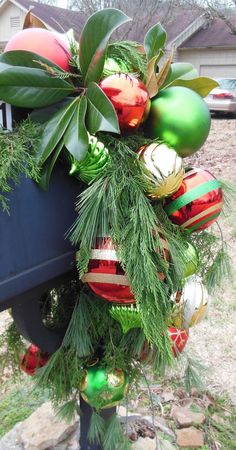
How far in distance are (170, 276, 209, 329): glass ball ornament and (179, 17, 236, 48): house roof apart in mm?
15747

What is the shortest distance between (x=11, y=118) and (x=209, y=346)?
2.08 meters

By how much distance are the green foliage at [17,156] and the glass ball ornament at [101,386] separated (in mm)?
572

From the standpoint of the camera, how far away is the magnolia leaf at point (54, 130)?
0.93 m

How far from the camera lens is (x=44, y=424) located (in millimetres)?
1850

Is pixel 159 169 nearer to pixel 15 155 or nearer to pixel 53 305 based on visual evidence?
pixel 15 155

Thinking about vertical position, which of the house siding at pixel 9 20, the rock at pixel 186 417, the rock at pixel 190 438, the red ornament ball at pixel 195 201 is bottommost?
the house siding at pixel 9 20

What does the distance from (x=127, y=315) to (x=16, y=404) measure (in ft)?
4.51

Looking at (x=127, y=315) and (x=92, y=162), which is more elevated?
(x=92, y=162)

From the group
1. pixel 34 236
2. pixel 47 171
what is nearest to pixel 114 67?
pixel 47 171

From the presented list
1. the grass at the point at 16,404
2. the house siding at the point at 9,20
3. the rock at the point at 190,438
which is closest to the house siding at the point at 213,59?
the house siding at the point at 9,20

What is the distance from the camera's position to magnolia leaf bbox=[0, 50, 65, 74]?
91cm

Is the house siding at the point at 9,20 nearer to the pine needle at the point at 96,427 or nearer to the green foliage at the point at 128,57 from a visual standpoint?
the green foliage at the point at 128,57

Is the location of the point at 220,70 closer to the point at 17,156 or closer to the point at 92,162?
the point at 92,162

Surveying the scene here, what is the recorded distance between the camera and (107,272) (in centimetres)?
97
